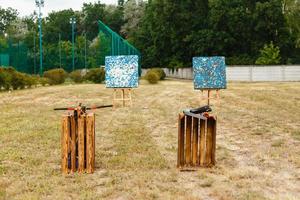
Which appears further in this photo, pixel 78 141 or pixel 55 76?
pixel 55 76

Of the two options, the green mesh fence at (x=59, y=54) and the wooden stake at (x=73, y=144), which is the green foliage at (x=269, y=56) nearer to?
the green mesh fence at (x=59, y=54)

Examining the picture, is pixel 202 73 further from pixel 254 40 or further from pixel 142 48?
pixel 142 48

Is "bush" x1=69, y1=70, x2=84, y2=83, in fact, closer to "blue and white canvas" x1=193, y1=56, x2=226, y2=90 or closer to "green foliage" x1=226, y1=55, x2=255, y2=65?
"blue and white canvas" x1=193, y1=56, x2=226, y2=90

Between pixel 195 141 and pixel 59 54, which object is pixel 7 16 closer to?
pixel 59 54

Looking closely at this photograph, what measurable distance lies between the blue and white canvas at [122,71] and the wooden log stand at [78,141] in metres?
10.7

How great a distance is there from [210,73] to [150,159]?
9.78m

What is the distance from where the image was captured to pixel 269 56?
41719 millimetres

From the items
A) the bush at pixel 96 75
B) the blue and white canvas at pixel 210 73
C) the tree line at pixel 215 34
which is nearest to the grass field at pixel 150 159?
the blue and white canvas at pixel 210 73

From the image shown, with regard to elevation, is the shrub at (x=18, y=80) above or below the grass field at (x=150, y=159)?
above

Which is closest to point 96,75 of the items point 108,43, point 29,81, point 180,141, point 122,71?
point 108,43

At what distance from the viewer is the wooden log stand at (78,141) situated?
6668 mm

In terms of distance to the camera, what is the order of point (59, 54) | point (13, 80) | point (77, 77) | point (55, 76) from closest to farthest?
point (13, 80)
point (55, 76)
point (77, 77)
point (59, 54)

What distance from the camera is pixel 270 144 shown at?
894cm

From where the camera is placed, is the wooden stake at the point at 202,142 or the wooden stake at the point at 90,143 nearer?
the wooden stake at the point at 90,143
